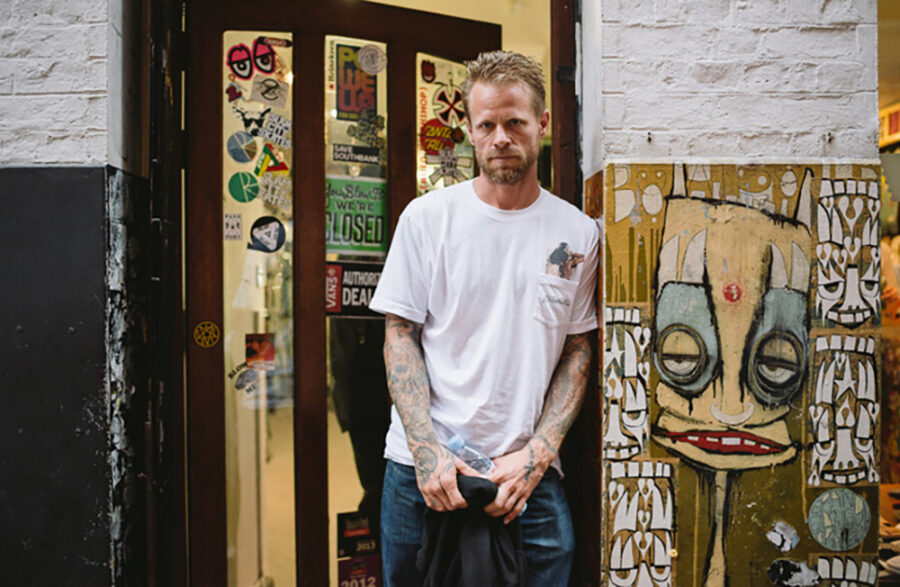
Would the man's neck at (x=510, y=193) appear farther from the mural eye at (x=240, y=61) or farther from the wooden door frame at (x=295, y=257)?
the mural eye at (x=240, y=61)

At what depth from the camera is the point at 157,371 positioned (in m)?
2.12

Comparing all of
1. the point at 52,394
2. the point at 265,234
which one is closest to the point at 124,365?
the point at 52,394

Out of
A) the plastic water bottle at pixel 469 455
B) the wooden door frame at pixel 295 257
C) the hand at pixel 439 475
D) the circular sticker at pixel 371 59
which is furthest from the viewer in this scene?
the circular sticker at pixel 371 59

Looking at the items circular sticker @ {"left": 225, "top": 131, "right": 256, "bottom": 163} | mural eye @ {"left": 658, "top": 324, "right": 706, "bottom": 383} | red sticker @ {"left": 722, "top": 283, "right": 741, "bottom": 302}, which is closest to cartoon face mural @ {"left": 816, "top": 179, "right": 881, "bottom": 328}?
red sticker @ {"left": 722, "top": 283, "right": 741, "bottom": 302}

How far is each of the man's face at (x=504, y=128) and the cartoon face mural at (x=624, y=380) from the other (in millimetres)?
545

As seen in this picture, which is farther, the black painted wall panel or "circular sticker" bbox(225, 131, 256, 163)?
"circular sticker" bbox(225, 131, 256, 163)

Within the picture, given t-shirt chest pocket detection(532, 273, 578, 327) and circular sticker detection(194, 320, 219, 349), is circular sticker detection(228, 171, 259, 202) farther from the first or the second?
t-shirt chest pocket detection(532, 273, 578, 327)

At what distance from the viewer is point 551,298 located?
1.83 meters

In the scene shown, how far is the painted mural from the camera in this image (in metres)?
1.86

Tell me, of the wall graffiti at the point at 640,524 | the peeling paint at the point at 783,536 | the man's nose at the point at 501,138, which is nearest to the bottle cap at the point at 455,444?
the wall graffiti at the point at 640,524

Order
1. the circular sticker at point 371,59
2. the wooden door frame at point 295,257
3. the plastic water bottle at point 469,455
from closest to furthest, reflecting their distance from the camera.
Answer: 1. the plastic water bottle at point 469,455
2. the wooden door frame at point 295,257
3. the circular sticker at point 371,59

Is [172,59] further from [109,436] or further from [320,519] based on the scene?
[320,519]

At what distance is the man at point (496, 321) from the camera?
181cm

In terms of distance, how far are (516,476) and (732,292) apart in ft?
2.93
